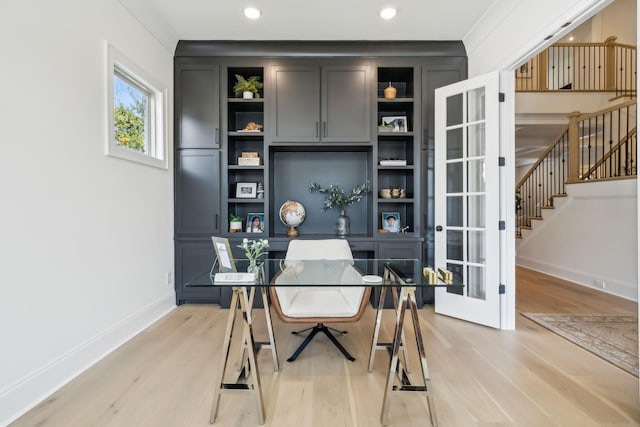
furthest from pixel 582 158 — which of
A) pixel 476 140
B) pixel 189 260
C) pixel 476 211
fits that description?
pixel 189 260

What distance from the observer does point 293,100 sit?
137 inches

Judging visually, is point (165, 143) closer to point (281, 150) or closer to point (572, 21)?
point (281, 150)

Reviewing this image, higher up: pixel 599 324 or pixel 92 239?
pixel 92 239

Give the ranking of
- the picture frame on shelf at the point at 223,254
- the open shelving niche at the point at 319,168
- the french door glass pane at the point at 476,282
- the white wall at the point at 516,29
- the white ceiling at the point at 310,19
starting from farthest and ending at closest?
the open shelving niche at the point at 319,168
the french door glass pane at the point at 476,282
the white ceiling at the point at 310,19
the white wall at the point at 516,29
the picture frame on shelf at the point at 223,254

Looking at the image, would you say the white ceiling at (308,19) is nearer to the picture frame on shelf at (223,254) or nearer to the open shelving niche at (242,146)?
the open shelving niche at (242,146)

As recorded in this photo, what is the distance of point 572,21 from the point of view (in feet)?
6.98

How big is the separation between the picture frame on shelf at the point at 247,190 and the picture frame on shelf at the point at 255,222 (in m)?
0.25

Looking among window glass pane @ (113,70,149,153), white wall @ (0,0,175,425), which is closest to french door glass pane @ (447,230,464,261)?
white wall @ (0,0,175,425)

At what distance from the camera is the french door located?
9.47 feet

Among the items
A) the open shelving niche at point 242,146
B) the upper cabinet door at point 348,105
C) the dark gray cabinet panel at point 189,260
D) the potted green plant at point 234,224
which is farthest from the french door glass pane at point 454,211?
the dark gray cabinet panel at point 189,260

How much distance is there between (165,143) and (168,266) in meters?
1.33

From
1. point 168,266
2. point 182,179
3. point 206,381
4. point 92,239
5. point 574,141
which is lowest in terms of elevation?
point 206,381

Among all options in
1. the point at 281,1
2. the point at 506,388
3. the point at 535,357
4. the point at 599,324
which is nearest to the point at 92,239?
the point at 281,1

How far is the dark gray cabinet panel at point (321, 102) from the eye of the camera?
3.48 metres
